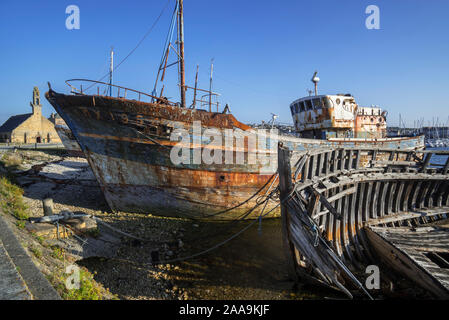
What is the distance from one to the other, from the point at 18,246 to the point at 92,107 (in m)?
5.88

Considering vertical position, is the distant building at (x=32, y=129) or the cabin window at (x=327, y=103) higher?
the distant building at (x=32, y=129)

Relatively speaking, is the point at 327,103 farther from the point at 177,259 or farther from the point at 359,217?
the point at 177,259

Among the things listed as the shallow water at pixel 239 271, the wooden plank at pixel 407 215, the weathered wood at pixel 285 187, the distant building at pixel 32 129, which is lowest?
the shallow water at pixel 239 271

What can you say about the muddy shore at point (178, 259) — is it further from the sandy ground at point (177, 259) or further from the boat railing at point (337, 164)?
the boat railing at point (337, 164)

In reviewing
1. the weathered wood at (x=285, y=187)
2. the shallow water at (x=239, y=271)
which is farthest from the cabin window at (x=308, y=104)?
the weathered wood at (x=285, y=187)

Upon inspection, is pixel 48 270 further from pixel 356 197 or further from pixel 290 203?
pixel 356 197

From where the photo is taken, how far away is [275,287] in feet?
19.5

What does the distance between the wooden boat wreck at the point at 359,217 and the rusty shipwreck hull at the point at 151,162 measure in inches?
146

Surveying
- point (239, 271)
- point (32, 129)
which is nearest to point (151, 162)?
point (239, 271)

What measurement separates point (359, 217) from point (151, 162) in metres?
7.96

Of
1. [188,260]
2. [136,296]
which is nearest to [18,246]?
[136,296]

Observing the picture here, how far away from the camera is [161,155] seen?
9.20 m

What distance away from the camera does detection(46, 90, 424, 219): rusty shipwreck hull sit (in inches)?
346

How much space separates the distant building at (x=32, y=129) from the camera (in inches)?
1489
